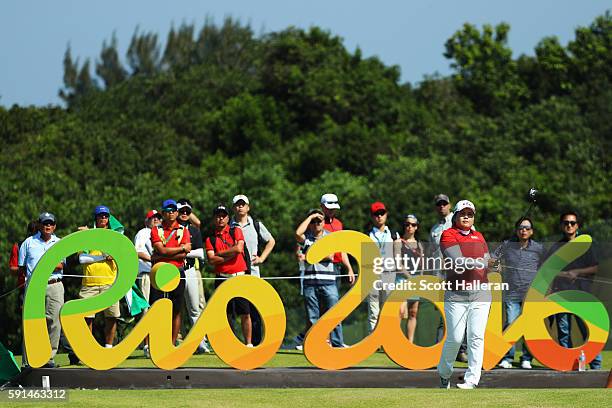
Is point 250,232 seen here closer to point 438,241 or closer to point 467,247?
point 438,241

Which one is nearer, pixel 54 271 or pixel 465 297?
pixel 465 297

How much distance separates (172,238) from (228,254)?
738 millimetres

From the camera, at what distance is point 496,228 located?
36.4m

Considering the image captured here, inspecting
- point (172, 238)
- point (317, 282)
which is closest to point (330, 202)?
point (317, 282)

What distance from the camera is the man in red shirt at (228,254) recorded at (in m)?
14.2

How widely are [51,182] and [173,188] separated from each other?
4.13 meters

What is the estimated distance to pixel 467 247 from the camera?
12406mm

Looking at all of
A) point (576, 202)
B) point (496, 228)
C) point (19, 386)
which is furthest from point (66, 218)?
point (19, 386)

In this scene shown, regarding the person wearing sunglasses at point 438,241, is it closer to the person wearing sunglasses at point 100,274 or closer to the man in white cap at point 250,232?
the man in white cap at point 250,232

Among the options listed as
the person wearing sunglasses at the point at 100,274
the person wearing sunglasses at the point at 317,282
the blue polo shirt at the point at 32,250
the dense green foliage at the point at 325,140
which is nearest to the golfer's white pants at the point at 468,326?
the person wearing sunglasses at the point at 317,282

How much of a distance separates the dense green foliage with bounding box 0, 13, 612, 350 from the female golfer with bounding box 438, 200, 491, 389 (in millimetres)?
6931

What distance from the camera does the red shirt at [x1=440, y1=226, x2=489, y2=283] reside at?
40.5 feet

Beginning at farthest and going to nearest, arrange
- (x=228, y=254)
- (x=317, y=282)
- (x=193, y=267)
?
(x=193, y=267), (x=317, y=282), (x=228, y=254)

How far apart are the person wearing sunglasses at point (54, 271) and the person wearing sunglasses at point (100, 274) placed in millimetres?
311
